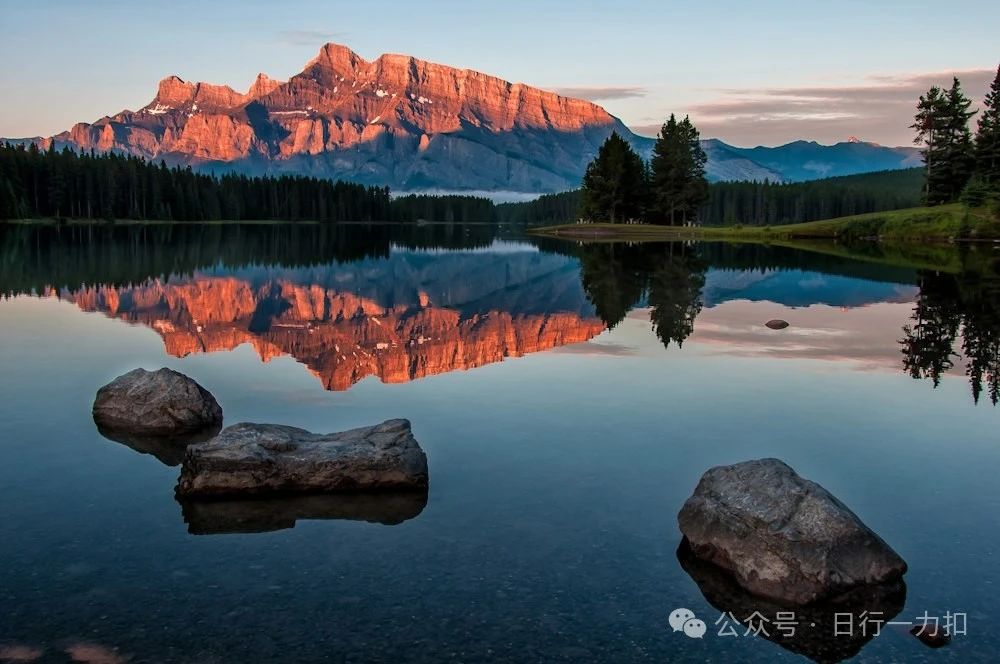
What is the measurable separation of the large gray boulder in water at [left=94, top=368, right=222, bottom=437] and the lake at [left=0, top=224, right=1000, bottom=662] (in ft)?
2.83

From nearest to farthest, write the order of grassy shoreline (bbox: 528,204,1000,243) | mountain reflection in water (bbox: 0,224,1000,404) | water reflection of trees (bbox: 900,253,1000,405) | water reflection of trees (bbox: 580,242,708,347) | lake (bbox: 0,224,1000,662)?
lake (bbox: 0,224,1000,662)
water reflection of trees (bbox: 900,253,1000,405)
mountain reflection in water (bbox: 0,224,1000,404)
water reflection of trees (bbox: 580,242,708,347)
grassy shoreline (bbox: 528,204,1000,243)

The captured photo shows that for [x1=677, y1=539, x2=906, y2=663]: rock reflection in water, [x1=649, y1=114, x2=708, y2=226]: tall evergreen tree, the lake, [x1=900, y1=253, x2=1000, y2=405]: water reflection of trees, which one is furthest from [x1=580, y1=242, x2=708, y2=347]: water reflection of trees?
[x1=649, y1=114, x2=708, y2=226]: tall evergreen tree

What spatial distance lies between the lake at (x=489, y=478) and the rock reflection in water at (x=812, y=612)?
0.29 ft

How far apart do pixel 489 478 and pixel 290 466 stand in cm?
395

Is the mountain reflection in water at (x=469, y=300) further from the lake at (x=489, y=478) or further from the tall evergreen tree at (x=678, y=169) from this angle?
the tall evergreen tree at (x=678, y=169)

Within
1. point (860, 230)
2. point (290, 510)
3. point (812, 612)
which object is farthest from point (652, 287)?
point (860, 230)

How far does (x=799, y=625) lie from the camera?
11664mm

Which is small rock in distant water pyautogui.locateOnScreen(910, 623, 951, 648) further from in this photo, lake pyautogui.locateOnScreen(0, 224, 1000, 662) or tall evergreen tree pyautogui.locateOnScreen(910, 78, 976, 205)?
tall evergreen tree pyautogui.locateOnScreen(910, 78, 976, 205)

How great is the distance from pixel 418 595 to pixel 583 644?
256 centimetres

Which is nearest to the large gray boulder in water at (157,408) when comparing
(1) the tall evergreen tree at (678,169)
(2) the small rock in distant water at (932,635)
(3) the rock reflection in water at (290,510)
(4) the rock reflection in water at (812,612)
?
(3) the rock reflection in water at (290,510)

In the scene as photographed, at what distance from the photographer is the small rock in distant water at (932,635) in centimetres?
→ 1106

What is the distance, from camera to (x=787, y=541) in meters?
12.7

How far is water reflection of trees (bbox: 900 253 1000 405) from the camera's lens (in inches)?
1103

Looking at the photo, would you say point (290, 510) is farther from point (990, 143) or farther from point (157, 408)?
point (990, 143)
